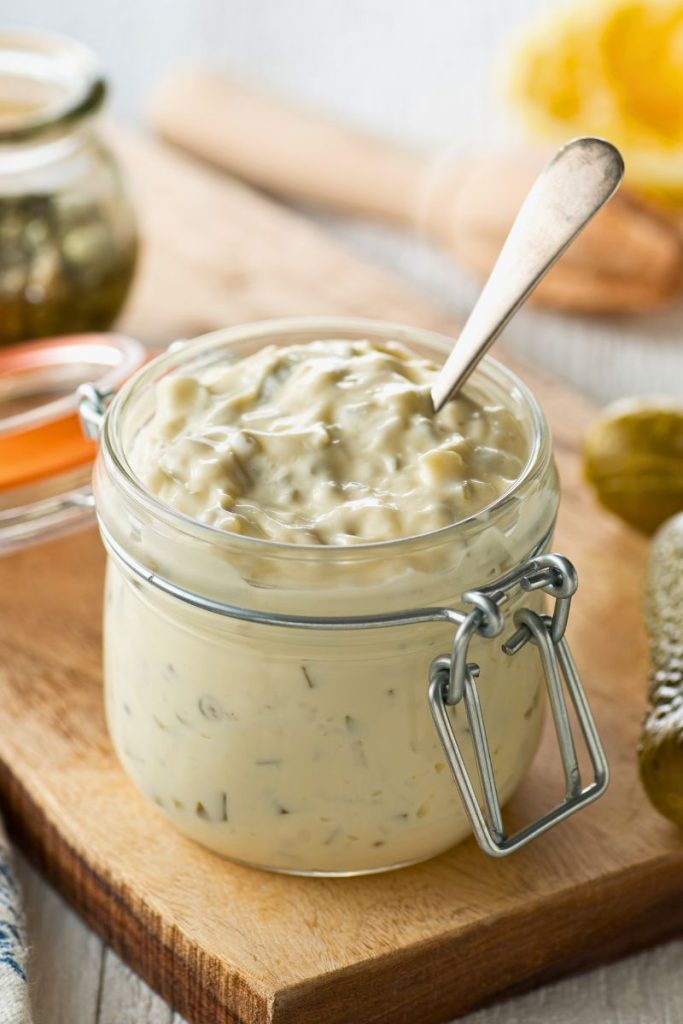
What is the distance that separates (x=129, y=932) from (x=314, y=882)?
6.1 inches

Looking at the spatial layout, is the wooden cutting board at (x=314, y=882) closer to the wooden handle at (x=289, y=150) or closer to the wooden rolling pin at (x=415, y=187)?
the wooden rolling pin at (x=415, y=187)

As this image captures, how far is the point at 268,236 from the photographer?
87.7 inches

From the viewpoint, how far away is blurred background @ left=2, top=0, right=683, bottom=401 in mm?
2797

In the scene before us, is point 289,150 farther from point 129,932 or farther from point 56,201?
point 129,932

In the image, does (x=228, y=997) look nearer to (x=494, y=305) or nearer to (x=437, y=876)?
(x=437, y=876)

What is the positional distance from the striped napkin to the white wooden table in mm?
1130

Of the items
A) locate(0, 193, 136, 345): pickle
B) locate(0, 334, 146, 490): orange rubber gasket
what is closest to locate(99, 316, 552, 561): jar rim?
locate(0, 334, 146, 490): orange rubber gasket

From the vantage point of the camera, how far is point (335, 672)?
3.43ft

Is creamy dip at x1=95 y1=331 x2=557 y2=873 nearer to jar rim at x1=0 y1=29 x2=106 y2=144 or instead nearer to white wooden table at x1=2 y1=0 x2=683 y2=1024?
jar rim at x1=0 y1=29 x2=106 y2=144

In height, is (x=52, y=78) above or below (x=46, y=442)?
above

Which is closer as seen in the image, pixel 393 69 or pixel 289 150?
pixel 289 150

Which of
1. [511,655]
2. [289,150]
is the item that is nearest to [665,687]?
[511,655]

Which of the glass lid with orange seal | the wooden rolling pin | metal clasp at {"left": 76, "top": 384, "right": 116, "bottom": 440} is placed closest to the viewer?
metal clasp at {"left": 76, "top": 384, "right": 116, "bottom": 440}

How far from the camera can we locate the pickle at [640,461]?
1.55m
